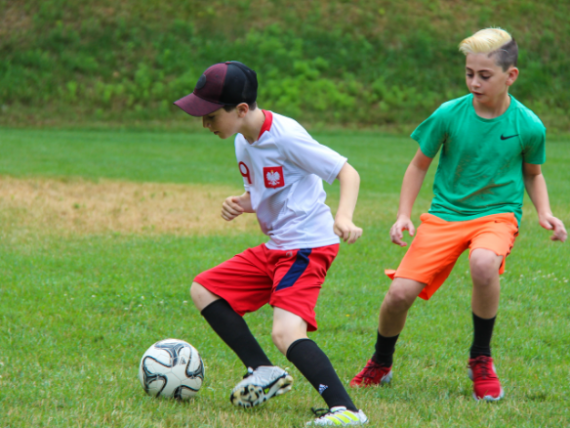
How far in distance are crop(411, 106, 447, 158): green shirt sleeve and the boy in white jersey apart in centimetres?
67

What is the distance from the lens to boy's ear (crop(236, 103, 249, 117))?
3287 mm

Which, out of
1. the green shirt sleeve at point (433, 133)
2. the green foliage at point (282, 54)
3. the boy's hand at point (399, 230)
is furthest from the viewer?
the green foliage at point (282, 54)

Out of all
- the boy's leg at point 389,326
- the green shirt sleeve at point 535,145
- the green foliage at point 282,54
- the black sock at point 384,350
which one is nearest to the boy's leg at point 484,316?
the boy's leg at point 389,326

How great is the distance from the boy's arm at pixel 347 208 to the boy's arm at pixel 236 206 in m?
0.60

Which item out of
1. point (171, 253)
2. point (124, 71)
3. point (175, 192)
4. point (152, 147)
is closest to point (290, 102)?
point (124, 71)

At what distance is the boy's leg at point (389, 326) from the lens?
3.61 meters

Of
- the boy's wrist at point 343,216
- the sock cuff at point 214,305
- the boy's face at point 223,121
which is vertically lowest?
the sock cuff at point 214,305

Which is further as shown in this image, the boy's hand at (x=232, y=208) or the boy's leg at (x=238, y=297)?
the boy's hand at (x=232, y=208)

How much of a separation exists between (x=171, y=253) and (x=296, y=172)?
3989 mm

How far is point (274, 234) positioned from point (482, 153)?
124cm

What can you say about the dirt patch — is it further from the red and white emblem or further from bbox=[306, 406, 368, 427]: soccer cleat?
bbox=[306, 406, 368, 427]: soccer cleat

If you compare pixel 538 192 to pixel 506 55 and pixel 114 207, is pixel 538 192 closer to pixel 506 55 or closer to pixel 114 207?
pixel 506 55

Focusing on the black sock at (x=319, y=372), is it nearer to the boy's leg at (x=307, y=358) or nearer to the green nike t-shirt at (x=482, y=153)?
the boy's leg at (x=307, y=358)

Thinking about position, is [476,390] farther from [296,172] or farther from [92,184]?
[92,184]
